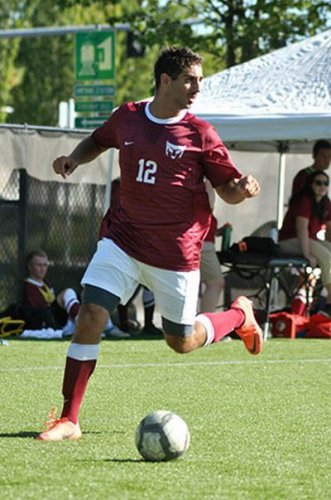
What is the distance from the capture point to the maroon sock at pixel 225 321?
27.5 ft

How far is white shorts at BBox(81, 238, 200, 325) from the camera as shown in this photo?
7809 millimetres

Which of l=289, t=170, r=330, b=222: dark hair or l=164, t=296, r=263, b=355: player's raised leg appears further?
l=289, t=170, r=330, b=222: dark hair

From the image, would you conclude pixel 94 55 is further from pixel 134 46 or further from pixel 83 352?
pixel 83 352

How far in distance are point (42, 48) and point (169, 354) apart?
47410 millimetres

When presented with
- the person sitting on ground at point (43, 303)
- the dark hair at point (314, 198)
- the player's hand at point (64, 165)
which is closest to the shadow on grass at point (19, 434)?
the player's hand at point (64, 165)

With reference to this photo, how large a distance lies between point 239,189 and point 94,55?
16837mm

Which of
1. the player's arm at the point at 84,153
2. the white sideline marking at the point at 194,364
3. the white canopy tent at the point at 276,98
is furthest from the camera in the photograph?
the white canopy tent at the point at 276,98

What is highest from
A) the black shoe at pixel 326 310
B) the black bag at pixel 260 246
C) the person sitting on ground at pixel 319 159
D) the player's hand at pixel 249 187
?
the player's hand at pixel 249 187

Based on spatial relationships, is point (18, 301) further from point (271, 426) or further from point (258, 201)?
point (271, 426)

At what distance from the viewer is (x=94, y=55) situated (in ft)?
79.5

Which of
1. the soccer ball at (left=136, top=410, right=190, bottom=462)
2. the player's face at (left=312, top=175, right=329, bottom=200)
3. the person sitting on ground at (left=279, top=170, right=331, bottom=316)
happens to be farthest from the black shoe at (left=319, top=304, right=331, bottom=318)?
the soccer ball at (left=136, top=410, right=190, bottom=462)

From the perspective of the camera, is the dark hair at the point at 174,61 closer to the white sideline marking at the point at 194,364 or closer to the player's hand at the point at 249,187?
the player's hand at the point at 249,187

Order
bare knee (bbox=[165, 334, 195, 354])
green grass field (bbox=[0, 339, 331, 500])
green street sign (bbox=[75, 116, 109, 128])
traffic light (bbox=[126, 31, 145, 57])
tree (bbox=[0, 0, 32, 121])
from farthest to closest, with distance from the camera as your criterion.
Result: tree (bbox=[0, 0, 32, 121]) < traffic light (bbox=[126, 31, 145, 57]) < green street sign (bbox=[75, 116, 109, 128]) < bare knee (bbox=[165, 334, 195, 354]) < green grass field (bbox=[0, 339, 331, 500])

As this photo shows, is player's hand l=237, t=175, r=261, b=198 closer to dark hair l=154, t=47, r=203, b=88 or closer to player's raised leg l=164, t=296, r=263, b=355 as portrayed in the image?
dark hair l=154, t=47, r=203, b=88
